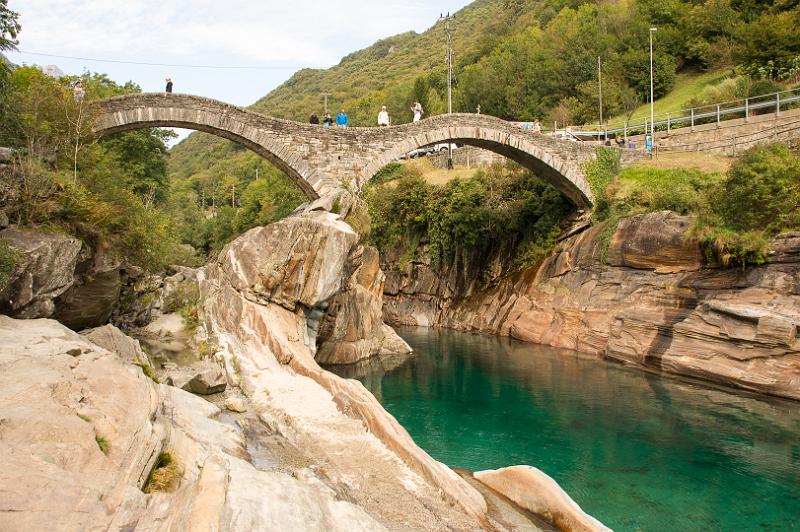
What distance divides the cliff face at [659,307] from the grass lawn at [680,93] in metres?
17.1

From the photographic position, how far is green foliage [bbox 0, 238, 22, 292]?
823cm

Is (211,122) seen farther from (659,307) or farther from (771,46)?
(771,46)

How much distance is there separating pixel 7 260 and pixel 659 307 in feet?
62.0

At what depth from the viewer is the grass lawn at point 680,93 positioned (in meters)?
37.5

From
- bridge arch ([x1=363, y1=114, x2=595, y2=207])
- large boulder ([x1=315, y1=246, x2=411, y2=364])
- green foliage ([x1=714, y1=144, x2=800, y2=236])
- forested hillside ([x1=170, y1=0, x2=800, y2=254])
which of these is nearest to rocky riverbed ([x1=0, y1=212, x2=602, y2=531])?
large boulder ([x1=315, y1=246, x2=411, y2=364])

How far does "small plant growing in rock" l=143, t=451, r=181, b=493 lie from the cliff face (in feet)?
52.1

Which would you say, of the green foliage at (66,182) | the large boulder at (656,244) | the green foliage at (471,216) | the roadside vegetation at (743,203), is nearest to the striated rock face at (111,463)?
the green foliage at (66,182)

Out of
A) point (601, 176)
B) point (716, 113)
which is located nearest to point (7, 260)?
point (601, 176)

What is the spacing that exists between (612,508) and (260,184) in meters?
49.6

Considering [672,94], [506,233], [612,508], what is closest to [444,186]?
[506,233]

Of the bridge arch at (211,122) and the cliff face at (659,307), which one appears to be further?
the bridge arch at (211,122)

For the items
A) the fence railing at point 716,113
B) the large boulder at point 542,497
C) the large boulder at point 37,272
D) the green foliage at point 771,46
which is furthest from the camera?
the green foliage at point 771,46

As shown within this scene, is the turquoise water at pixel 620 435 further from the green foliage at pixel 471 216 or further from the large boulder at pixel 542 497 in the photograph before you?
the green foliage at pixel 471 216

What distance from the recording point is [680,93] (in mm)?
39750
